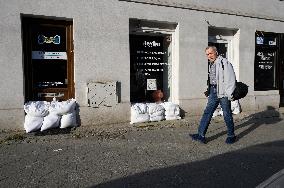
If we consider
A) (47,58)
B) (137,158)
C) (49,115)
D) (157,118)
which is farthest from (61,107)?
(137,158)

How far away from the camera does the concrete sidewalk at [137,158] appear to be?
157 inches

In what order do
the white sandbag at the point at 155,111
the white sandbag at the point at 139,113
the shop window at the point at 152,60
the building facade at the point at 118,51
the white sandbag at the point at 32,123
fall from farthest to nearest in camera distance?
the shop window at the point at 152,60 < the white sandbag at the point at 155,111 < the white sandbag at the point at 139,113 < the building facade at the point at 118,51 < the white sandbag at the point at 32,123

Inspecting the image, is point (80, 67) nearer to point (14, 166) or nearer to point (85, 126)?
point (85, 126)

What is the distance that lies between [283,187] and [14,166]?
3.77m

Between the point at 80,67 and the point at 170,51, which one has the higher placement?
the point at 170,51

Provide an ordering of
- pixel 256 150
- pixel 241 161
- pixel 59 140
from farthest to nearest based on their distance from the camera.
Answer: pixel 59 140 → pixel 256 150 → pixel 241 161

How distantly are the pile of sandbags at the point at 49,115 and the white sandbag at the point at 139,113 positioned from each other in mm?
1439

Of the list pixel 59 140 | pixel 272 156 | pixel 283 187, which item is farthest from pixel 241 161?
pixel 59 140

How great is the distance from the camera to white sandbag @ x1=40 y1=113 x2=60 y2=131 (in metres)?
6.57

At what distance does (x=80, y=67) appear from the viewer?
7086mm

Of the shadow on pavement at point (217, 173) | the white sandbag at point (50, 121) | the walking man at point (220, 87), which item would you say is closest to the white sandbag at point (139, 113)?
the white sandbag at point (50, 121)

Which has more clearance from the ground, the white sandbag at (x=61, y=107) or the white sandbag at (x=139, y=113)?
the white sandbag at (x=61, y=107)

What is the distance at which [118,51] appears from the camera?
7461 millimetres

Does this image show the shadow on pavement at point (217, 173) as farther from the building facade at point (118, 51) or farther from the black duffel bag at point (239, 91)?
the building facade at point (118, 51)
